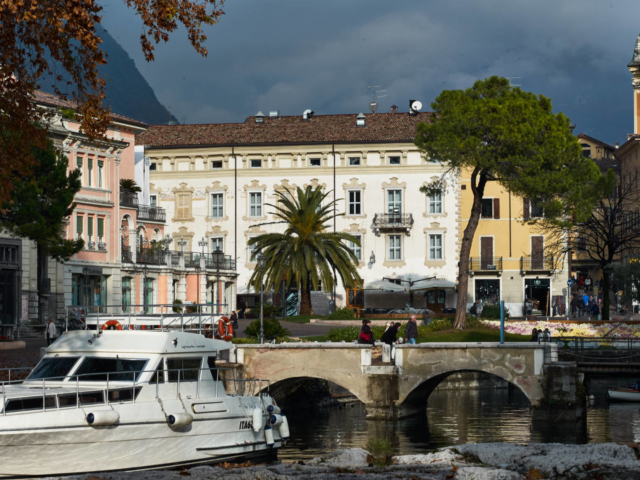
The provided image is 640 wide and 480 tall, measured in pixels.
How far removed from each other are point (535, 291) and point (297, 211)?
65.0 ft

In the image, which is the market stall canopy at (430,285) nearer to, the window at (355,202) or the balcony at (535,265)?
the balcony at (535,265)

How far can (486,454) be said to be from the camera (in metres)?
15.9

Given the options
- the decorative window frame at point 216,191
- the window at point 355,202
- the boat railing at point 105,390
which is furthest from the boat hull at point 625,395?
the decorative window frame at point 216,191

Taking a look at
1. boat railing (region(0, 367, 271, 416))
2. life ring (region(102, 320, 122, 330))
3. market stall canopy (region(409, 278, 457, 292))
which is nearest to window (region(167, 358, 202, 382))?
boat railing (region(0, 367, 271, 416))

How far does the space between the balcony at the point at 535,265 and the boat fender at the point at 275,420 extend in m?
46.4

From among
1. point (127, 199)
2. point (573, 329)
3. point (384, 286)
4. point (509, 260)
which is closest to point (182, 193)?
point (127, 199)

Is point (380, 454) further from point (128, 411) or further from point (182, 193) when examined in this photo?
point (182, 193)

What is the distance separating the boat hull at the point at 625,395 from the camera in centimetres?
3831

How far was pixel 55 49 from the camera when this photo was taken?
15.8 m

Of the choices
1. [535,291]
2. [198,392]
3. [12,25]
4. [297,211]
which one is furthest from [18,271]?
[535,291]

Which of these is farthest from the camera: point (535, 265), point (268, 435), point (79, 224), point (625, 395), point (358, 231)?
point (358, 231)

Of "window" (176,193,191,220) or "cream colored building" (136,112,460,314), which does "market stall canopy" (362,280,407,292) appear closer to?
"cream colored building" (136,112,460,314)

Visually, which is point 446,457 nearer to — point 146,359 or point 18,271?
point 146,359

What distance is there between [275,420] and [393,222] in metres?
46.4
